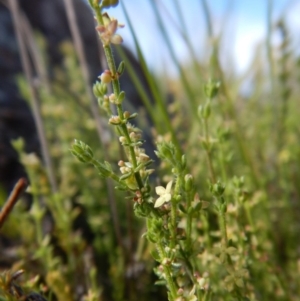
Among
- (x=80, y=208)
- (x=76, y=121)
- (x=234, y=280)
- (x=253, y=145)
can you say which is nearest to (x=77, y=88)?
(x=76, y=121)

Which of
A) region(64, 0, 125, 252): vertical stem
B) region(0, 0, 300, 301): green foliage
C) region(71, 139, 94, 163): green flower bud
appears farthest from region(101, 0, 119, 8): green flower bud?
region(64, 0, 125, 252): vertical stem

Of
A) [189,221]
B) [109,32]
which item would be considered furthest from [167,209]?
[109,32]

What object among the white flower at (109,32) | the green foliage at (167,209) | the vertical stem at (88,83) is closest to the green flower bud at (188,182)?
the green foliage at (167,209)

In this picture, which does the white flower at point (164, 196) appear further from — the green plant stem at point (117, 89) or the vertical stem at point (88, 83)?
the vertical stem at point (88, 83)

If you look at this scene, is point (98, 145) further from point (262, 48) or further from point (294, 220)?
point (262, 48)

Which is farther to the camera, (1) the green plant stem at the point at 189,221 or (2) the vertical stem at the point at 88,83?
(2) the vertical stem at the point at 88,83

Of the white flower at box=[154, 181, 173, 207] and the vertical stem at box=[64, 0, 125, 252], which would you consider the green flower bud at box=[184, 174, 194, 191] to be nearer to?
the white flower at box=[154, 181, 173, 207]

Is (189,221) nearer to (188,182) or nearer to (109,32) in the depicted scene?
(188,182)

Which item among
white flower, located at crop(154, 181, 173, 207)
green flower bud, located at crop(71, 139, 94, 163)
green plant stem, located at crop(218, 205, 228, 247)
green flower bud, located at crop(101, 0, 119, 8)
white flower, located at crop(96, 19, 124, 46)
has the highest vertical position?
green flower bud, located at crop(101, 0, 119, 8)
